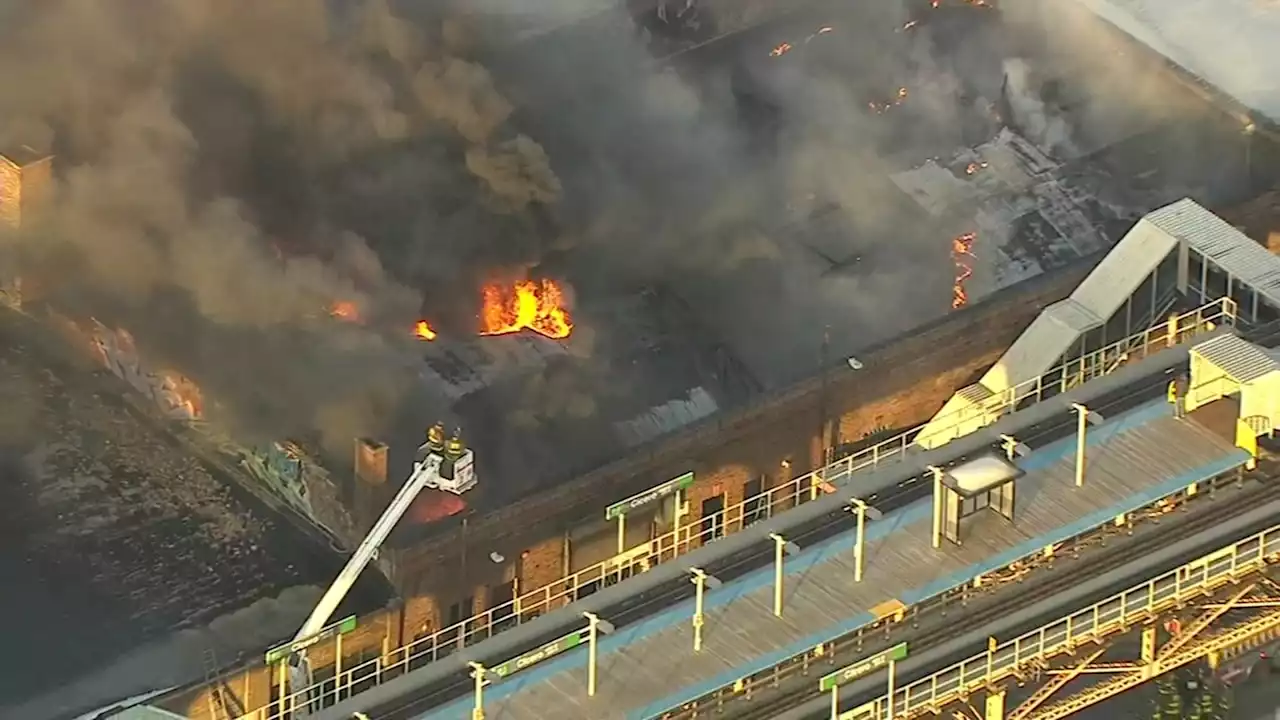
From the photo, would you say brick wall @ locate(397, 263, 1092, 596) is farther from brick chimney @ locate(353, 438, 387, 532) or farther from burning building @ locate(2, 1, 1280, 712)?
brick chimney @ locate(353, 438, 387, 532)

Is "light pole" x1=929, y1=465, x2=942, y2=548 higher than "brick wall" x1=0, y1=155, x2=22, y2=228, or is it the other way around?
"brick wall" x1=0, y1=155, x2=22, y2=228

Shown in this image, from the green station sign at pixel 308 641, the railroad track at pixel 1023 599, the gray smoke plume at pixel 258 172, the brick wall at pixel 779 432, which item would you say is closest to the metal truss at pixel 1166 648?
the railroad track at pixel 1023 599

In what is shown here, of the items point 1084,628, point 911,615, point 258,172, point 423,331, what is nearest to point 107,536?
point 423,331

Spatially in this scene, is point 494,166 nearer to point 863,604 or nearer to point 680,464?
point 680,464

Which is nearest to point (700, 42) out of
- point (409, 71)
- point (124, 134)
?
point (409, 71)

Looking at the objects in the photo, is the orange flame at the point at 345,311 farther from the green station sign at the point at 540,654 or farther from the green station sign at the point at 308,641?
Answer: the green station sign at the point at 540,654

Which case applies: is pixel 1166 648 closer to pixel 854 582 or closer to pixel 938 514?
pixel 938 514

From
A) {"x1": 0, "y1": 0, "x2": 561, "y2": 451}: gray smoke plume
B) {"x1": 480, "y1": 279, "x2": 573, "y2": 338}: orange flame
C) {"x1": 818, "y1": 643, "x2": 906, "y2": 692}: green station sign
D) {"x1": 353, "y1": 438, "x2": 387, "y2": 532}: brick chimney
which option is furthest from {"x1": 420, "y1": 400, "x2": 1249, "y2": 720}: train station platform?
{"x1": 480, "y1": 279, "x2": 573, "y2": 338}: orange flame
